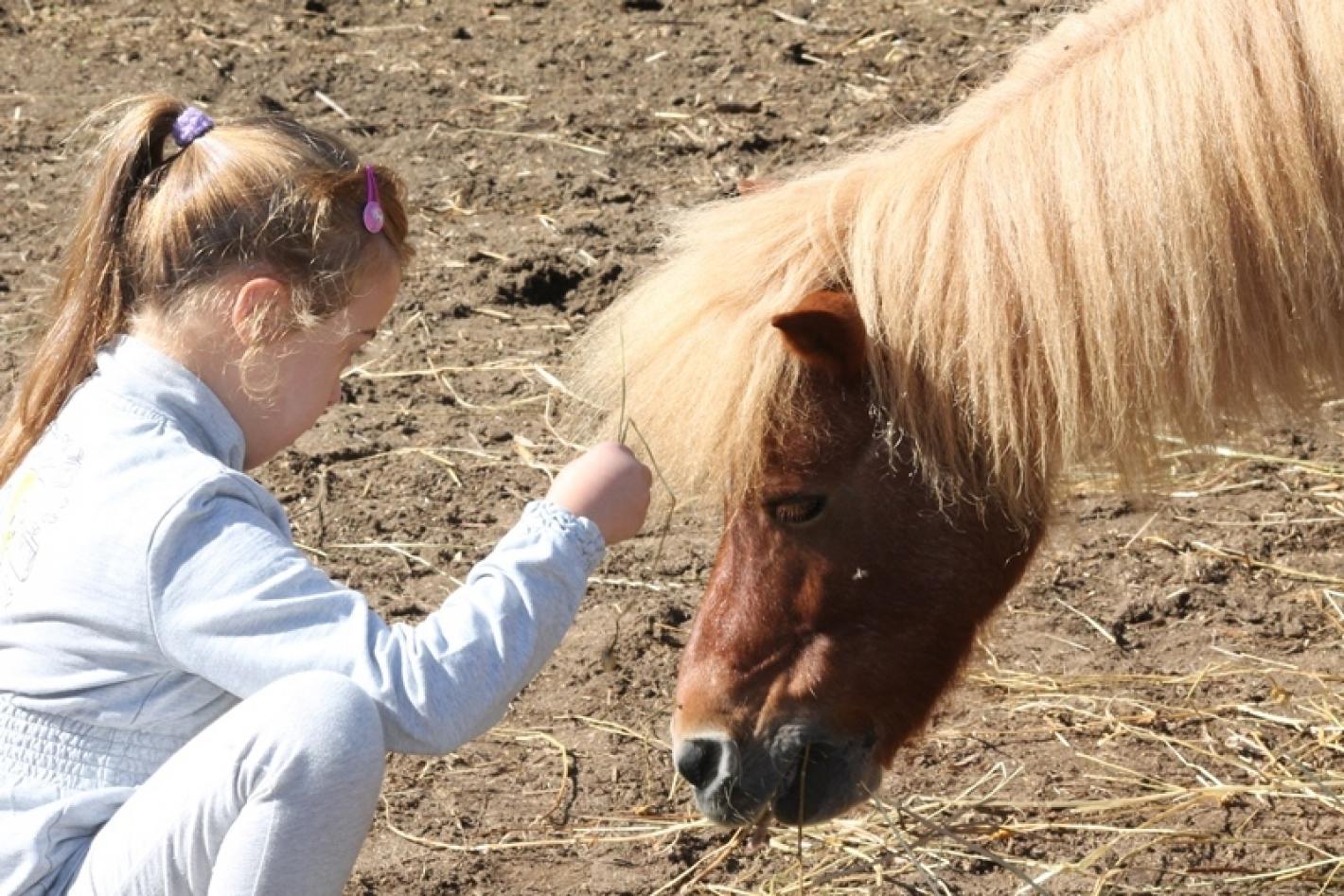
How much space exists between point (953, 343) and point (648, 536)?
1.85 m

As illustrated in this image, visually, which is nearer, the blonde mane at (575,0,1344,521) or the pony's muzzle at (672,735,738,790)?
the blonde mane at (575,0,1344,521)

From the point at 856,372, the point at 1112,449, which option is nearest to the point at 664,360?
the point at 856,372

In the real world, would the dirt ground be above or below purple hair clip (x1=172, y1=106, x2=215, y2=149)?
below

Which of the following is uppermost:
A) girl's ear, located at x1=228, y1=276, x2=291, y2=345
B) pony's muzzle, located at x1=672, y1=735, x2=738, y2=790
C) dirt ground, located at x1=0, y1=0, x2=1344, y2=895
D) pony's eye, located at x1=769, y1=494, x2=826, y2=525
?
girl's ear, located at x1=228, y1=276, x2=291, y2=345

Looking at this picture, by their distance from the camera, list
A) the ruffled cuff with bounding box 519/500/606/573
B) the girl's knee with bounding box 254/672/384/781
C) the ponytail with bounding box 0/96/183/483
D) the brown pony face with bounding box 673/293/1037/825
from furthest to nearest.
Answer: the brown pony face with bounding box 673/293/1037/825
the ponytail with bounding box 0/96/183/483
the ruffled cuff with bounding box 519/500/606/573
the girl's knee with bounding box 254/672/384/781

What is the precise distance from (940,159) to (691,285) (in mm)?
430

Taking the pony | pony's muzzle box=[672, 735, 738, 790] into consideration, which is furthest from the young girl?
pony's muzzle box=[672, 735, 738, 790]

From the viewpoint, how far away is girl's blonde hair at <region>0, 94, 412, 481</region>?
86.5 inches

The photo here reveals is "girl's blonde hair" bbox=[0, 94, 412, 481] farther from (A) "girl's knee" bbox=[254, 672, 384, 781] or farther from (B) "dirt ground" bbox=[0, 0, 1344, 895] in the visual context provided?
(B) "dirt ground" bbox=[0, 0, 1344, 895]

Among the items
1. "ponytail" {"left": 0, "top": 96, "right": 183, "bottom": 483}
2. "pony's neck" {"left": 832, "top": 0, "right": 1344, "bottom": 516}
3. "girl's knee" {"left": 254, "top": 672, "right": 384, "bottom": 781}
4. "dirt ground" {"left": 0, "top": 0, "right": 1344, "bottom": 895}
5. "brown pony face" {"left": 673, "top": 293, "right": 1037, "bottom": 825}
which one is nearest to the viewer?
"girl's knee" {"left": 254, "top": 672, "right": 384, "bottom": 781}

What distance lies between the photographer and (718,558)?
2754 millimetres

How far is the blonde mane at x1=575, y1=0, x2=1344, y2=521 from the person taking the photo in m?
2.39

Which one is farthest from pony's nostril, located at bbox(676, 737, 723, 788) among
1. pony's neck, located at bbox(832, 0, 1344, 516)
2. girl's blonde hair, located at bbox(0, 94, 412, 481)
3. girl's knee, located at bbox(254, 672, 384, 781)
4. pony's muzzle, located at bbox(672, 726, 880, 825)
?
girl's blonde hair, located at bbox(0, 94, 412, 481)

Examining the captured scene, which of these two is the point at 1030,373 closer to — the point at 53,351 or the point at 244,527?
the point at 244,527
